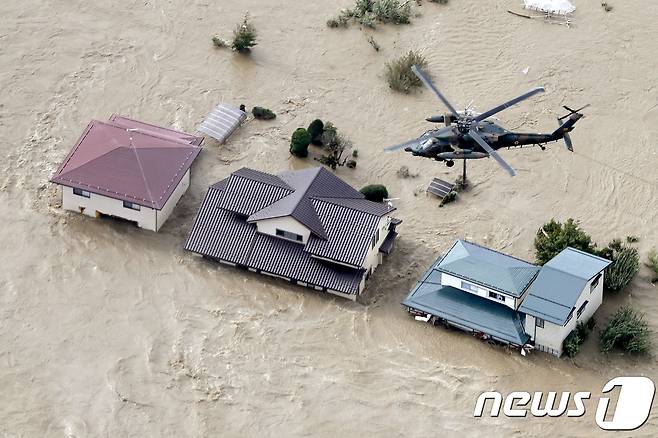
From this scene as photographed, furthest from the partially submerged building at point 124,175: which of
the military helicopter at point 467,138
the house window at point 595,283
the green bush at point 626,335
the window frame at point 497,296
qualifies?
the green bush at point 626,335

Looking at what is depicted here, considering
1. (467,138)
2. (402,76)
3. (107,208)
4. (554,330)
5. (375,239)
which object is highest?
(467,138)

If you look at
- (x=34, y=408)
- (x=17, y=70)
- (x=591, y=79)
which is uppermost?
(x=591, y=79)

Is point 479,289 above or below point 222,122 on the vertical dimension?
below

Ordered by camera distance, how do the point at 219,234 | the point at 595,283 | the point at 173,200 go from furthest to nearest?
1. the point at 173,200
2. the point at 219,234
3. the point at 595,283

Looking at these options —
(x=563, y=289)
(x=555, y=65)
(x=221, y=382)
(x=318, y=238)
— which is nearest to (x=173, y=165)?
(x=318, y=238)

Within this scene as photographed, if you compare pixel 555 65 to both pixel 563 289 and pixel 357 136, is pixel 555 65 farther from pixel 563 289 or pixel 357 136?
pixel 563 289

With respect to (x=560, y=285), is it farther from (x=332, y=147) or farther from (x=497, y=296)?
(x=332, y=147)

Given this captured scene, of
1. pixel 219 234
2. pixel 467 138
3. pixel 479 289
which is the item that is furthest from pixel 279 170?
pixel 479 289
